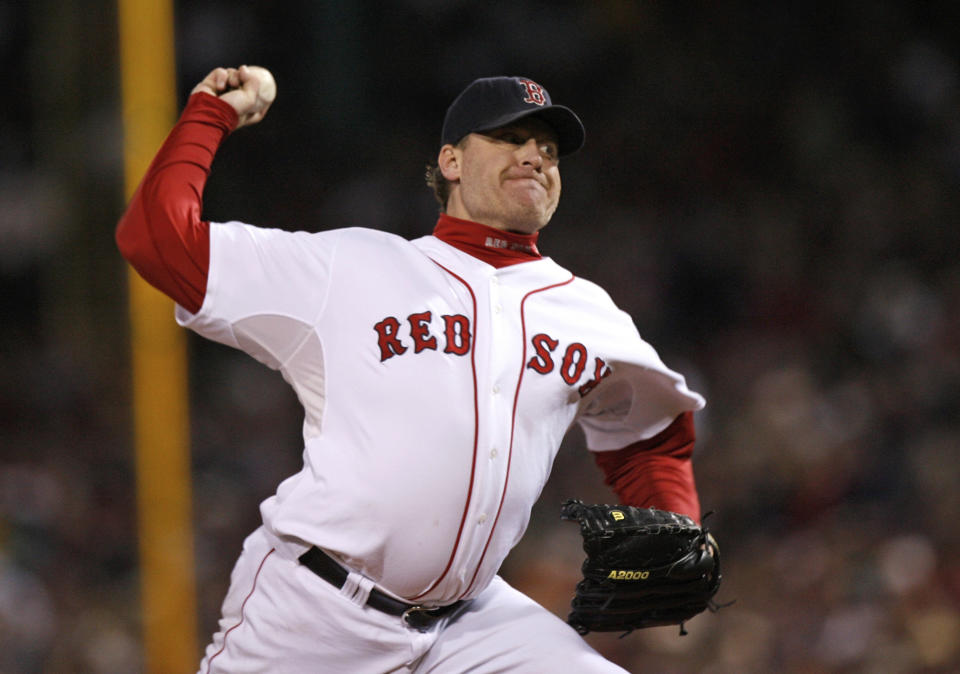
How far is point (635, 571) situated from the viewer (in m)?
2.36

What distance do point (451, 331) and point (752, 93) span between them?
6195mm

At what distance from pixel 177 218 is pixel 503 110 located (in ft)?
2.27

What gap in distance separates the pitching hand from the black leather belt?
84 centimetres

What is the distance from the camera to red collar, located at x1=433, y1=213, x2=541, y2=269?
2424mm

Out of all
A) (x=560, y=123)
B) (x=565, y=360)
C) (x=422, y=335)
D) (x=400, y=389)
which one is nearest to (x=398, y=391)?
(x=400, y=389)

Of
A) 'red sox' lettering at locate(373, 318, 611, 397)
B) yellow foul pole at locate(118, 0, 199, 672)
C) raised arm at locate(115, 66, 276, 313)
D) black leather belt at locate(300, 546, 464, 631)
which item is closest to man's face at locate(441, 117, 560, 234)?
'red sox' lettering at locate(373, 318, 611, 397)

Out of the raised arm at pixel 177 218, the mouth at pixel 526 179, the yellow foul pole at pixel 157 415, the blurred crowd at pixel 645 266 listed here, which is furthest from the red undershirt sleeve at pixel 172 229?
the yellow foul pole at pixel 157 415

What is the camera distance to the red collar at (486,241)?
95.4 inches

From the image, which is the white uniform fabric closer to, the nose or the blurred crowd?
the nose

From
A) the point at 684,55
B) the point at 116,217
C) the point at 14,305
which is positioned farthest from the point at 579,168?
the point at 14,305

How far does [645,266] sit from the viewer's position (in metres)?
7.02

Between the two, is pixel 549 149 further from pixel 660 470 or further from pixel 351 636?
pixel 351 636

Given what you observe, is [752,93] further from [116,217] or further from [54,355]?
[54,355]

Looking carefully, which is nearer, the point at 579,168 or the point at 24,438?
the point at 24,438
